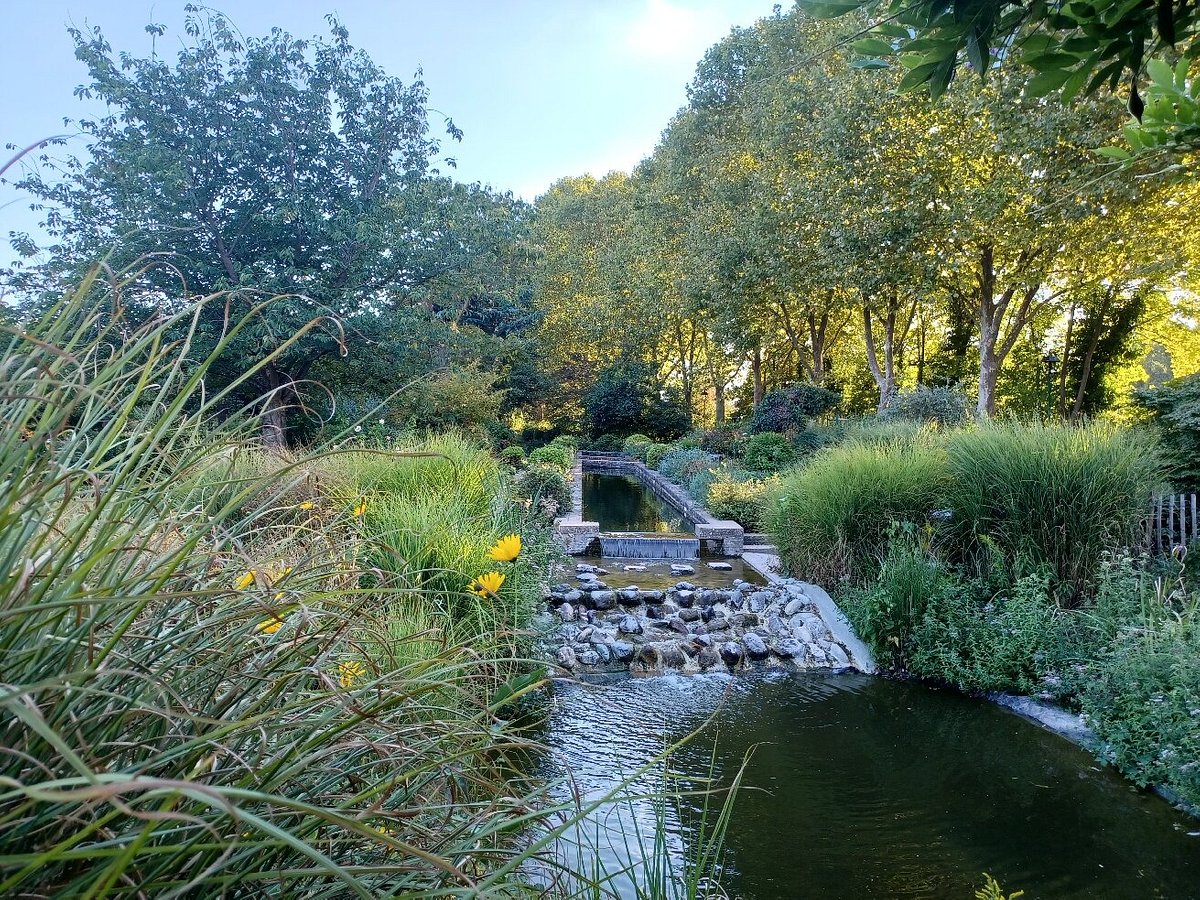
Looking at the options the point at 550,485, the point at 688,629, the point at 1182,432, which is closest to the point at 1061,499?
the point at 1182,432

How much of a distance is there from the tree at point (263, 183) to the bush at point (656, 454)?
915 centimetres

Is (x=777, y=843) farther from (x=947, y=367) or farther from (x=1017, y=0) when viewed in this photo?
(x=947, y=367)

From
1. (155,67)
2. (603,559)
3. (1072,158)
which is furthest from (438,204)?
(1072,158)

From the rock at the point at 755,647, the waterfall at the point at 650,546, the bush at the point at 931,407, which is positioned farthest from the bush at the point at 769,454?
the rock at the point at 755,647

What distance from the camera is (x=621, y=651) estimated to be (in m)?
5.96

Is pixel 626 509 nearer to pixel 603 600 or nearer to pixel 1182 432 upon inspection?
pixel 603 600

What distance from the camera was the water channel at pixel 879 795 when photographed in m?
3.13

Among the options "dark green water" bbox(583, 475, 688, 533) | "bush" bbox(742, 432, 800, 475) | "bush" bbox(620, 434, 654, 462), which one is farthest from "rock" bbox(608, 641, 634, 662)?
"bush" bbox(620, 434, 654, 462)

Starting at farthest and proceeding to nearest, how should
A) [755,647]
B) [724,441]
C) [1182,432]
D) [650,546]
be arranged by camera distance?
1. [724,441]
2. [650,546]
3. [1182,432]
4. [755,647]

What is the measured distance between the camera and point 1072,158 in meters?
13.5

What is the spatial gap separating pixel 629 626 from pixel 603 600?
2.81 ft

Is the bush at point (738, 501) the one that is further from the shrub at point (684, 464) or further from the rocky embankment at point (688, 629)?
the rocky embankment at point (688, 629)

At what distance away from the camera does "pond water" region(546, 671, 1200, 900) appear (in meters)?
3.13

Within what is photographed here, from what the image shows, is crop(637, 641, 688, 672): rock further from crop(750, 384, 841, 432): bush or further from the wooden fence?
crop(750, 384, 841, 432): bush
